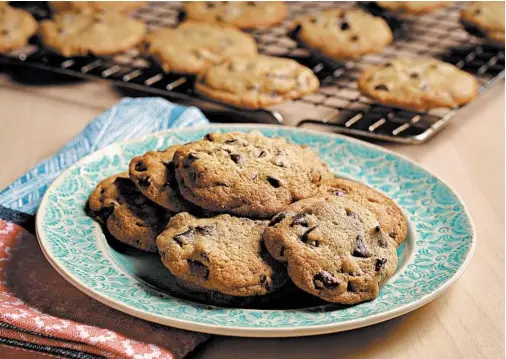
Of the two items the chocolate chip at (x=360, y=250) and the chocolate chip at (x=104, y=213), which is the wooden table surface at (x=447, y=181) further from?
the chocolate chip at (x=104, y=213)

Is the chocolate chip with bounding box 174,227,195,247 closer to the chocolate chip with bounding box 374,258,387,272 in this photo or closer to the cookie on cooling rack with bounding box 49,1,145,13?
the chocolate chip with bounding box 374,258,387,272

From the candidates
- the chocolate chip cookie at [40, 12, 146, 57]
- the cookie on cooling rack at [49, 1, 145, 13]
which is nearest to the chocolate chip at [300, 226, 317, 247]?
the chocolate chip cookie at [40, 12, 146, 57]

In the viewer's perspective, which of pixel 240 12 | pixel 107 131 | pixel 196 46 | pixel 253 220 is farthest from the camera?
pixel 240 12

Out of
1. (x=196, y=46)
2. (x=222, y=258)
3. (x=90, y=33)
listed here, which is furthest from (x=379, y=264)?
(x=90, y=33)

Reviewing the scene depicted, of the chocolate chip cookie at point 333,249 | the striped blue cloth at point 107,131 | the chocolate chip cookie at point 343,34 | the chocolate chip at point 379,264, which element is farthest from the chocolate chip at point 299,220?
the chocolate chip cookie at point 343,34

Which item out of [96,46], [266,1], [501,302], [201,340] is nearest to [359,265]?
[201,340]

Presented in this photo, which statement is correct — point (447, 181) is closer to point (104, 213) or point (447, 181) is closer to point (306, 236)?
point (306, 236)
